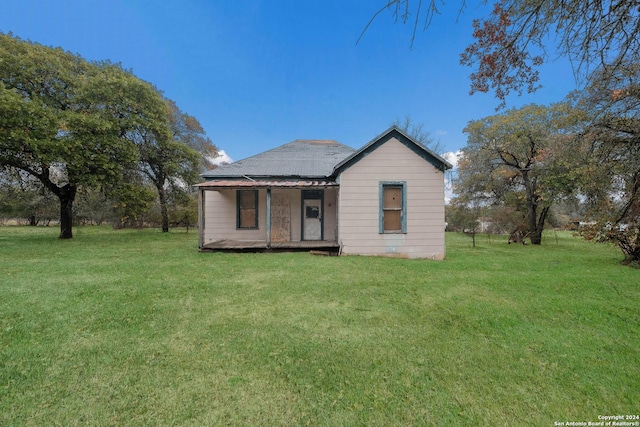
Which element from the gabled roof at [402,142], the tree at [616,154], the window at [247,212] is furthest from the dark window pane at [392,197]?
the window at [247,212]

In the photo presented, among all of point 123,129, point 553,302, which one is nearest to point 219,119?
point 123,129

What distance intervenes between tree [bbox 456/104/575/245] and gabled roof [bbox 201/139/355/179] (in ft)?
26.4

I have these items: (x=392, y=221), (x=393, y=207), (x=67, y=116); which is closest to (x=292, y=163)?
(x=393, y=207)

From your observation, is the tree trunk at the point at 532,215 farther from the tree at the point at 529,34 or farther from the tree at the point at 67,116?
the tree at the point at 67,116

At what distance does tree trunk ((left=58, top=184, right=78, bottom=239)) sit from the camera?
1258 cm

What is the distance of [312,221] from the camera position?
11000 millimetres

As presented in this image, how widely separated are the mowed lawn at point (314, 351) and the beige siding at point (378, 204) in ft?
10.8

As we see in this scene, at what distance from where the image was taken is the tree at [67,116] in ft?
32.8

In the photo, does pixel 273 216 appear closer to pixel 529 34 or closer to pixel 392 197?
pixel 392 197

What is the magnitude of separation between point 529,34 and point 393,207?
6.01 metres

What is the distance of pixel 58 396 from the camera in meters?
2.09

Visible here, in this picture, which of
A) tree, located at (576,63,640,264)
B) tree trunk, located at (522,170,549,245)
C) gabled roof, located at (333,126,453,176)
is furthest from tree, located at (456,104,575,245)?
gabled roof, located at (333,126,453,176)

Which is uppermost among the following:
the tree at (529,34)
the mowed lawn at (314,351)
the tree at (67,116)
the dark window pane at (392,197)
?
the tree at (67,116)

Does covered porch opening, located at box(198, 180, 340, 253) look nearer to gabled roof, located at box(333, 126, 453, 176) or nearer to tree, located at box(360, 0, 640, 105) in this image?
gabled roof, located at box(333, 126, 453, 176)
